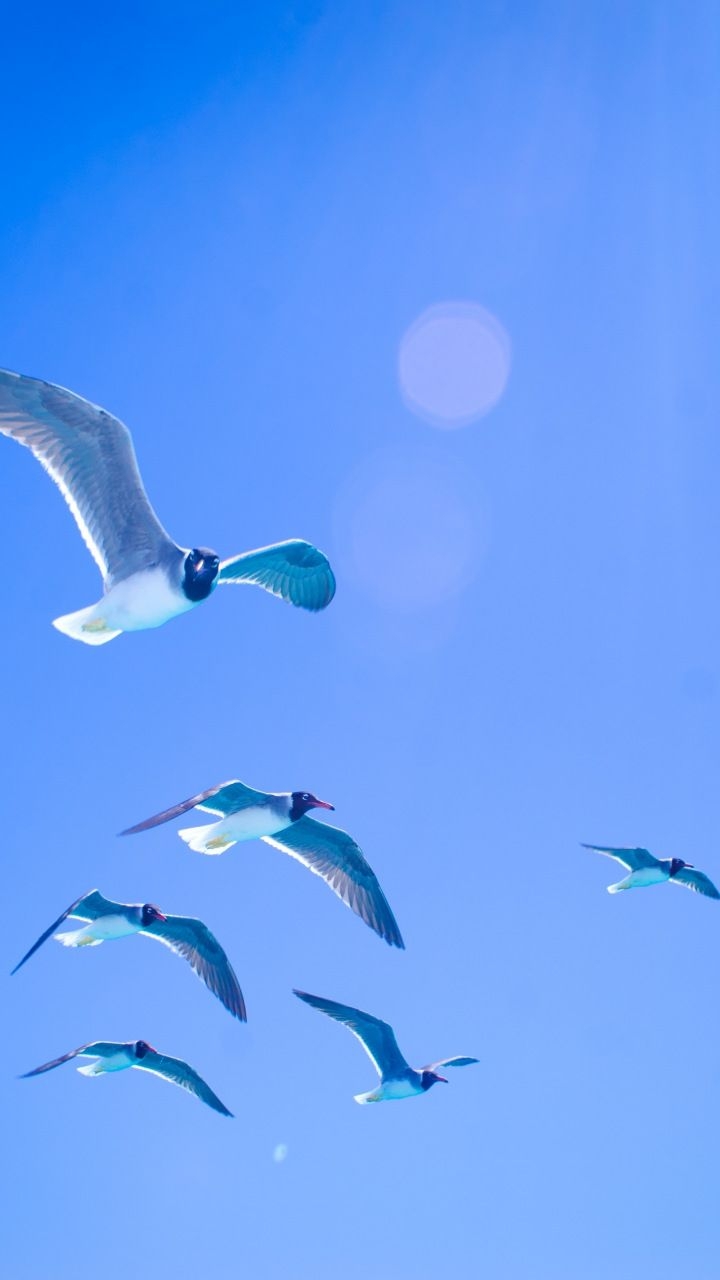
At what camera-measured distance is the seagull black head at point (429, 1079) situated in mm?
17413

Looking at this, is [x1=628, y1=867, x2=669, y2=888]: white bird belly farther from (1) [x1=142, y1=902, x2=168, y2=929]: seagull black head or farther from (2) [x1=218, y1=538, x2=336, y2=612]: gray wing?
(2) [x1=218, y1=538, x2=336, y2=612]: gray wing

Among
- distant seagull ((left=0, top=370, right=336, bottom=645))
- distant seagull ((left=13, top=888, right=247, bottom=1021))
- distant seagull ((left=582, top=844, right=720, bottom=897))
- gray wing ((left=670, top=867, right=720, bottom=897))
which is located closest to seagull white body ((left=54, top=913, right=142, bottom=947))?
distant seagull ((left=13, top=888, right=247, bottom=1021))

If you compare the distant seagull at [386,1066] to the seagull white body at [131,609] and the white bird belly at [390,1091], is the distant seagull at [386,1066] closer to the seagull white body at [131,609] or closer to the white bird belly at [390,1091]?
the white bird belly at [390,1091]

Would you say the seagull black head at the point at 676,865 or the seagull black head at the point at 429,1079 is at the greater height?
the seagull black head at the point at 676,865

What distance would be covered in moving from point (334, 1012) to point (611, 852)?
6.42 m

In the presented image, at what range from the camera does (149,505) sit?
A: 10.4 m

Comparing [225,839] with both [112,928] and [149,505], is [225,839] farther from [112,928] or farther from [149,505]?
[149,505]

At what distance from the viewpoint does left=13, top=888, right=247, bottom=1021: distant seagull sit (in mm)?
15422

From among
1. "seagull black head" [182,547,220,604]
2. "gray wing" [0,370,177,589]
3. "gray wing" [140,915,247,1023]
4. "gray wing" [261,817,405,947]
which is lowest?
"gray wing" [140,915,247,1023]

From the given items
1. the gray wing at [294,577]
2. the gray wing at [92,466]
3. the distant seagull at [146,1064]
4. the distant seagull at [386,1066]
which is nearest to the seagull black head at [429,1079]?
the distant seagull at [386,1066]

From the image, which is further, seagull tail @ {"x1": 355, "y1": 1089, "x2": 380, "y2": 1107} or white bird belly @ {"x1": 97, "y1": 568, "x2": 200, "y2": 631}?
seagull tail @ {"x1": 355, "y1": 1089, "x2": 380, "y2": 1107}

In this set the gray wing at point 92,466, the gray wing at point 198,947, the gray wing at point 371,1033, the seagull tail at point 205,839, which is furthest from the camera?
the gray wing at point 371,1033

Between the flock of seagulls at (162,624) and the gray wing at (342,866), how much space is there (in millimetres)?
17

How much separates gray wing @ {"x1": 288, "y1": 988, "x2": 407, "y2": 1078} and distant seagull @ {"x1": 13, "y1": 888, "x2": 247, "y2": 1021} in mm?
1389
